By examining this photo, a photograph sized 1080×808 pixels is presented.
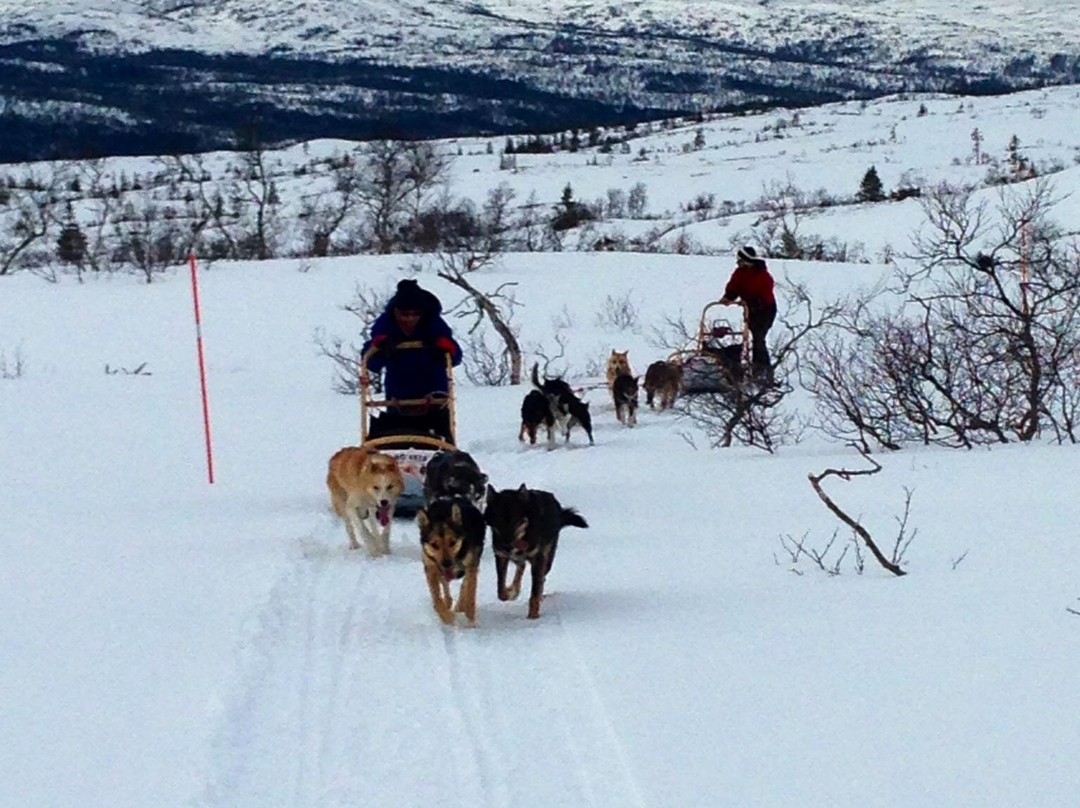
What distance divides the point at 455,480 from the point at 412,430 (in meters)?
1.43

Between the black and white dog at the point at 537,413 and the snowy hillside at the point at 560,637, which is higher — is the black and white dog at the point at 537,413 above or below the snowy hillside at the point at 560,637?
below

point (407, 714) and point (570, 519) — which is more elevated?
point (570, 519)

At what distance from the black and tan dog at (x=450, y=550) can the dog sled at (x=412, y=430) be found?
1.99m

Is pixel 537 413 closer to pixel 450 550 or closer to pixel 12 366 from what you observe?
pixel 450 550

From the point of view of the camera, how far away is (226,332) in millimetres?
18438

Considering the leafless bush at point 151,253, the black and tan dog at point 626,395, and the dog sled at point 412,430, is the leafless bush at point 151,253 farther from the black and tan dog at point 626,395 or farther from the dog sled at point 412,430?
the dog sled at point 412,430

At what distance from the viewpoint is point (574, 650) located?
460cm

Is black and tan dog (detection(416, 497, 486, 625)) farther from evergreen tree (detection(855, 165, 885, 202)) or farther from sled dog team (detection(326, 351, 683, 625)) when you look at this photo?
evergreen tree (detection(855, 165, 885, 202))

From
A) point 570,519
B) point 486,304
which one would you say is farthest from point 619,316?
point 570,519

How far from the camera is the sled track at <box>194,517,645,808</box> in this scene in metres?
3.47

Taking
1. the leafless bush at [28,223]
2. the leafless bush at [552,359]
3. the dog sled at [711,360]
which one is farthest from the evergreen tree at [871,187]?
the dog sled at [711,360]

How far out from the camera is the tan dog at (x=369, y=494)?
629 centimetres

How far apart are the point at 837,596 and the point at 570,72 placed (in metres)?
118

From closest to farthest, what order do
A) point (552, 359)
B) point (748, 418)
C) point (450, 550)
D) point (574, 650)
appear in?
point (574, 650) → point (450, 550) → point (748, 418) → point (552, 359)
